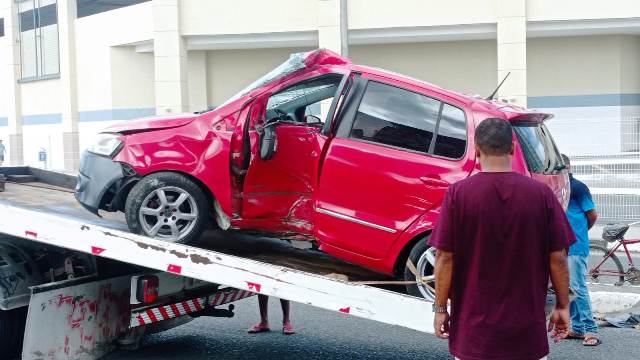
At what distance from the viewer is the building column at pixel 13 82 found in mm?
33375

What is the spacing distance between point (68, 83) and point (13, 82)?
195 inches

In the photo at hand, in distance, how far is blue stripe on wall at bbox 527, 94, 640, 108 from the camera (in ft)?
78.4

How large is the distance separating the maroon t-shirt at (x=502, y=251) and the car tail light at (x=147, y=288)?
2887mm

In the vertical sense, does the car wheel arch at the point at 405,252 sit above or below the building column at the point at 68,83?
below

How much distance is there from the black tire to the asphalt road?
81cm

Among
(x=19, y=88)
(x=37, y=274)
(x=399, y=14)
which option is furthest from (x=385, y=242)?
(x=19, y=88)

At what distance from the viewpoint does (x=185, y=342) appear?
292 inches

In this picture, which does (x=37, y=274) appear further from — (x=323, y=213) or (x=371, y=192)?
(x=371, y=192)

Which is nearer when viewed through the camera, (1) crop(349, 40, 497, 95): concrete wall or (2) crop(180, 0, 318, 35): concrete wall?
(2) crop(180, 0, 318, 35): concrete wall

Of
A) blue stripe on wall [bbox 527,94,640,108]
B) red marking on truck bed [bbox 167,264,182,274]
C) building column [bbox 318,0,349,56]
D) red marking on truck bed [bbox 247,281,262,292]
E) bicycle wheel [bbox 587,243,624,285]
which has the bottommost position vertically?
bicycle wheel [bbox 587,243,624,285]

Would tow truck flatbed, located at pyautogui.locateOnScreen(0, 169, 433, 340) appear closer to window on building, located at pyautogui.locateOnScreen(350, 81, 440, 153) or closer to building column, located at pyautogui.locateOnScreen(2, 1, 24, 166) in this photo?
window on building, located at pyautogui.locateOnScreen(350, 81, 440, 153)

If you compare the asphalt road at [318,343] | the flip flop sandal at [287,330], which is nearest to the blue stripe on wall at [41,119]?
the asphalt road at [318,343]

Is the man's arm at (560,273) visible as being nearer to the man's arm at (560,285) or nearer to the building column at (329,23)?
the man's arm at (560,285)

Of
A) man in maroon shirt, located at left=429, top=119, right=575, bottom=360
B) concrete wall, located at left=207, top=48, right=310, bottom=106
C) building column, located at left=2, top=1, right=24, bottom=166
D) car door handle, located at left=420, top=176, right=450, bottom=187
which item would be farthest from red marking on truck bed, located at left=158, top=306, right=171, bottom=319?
building column, located at left=2, top=1, right=24, bottom=166
